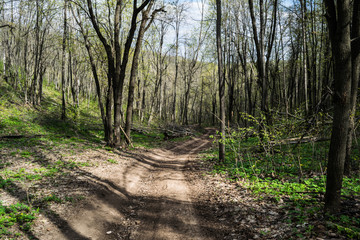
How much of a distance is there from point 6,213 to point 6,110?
17.2 m

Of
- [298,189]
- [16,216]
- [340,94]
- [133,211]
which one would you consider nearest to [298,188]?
[298,189]

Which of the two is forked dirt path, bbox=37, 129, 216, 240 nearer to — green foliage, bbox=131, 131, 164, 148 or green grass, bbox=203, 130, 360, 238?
green grass, bbox=203, 130, 360, 238

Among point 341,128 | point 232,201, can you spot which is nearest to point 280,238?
point 232,201

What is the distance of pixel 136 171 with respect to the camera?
8.86m

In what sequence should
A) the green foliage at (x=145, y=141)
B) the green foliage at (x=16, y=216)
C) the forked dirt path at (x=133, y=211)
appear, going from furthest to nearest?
the green foliage at (x=145, y=141) → the forked dirt path at (x=133, y=211) → the green foliage at (x=16, y=216)

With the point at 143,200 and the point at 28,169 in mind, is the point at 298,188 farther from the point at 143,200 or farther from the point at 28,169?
the point at 28,169

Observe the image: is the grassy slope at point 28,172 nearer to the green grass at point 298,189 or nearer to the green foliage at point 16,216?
the green foliage at point 16,216

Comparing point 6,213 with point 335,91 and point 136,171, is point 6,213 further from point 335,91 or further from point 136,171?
point 335,91

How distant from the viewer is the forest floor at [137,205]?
423 cm

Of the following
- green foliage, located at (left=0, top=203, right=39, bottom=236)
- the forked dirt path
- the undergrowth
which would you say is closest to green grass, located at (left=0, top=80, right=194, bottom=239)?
green foliage, located at (left=0, top=203, right=39, bottom=236)

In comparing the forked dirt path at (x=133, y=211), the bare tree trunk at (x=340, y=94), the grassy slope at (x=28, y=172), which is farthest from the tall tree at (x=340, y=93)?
the grassy slope at (x=28, y=172)

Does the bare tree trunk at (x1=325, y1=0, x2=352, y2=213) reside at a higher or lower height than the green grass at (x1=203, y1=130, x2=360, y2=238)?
higher

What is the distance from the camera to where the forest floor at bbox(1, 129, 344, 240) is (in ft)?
13.9

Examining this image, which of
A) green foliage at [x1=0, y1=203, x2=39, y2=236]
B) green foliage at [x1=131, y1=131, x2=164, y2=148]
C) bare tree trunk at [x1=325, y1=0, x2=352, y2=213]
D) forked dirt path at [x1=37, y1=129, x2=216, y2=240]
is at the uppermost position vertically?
bare tree trunk at [x1=325, y1=0, x2=352, y2=213]
